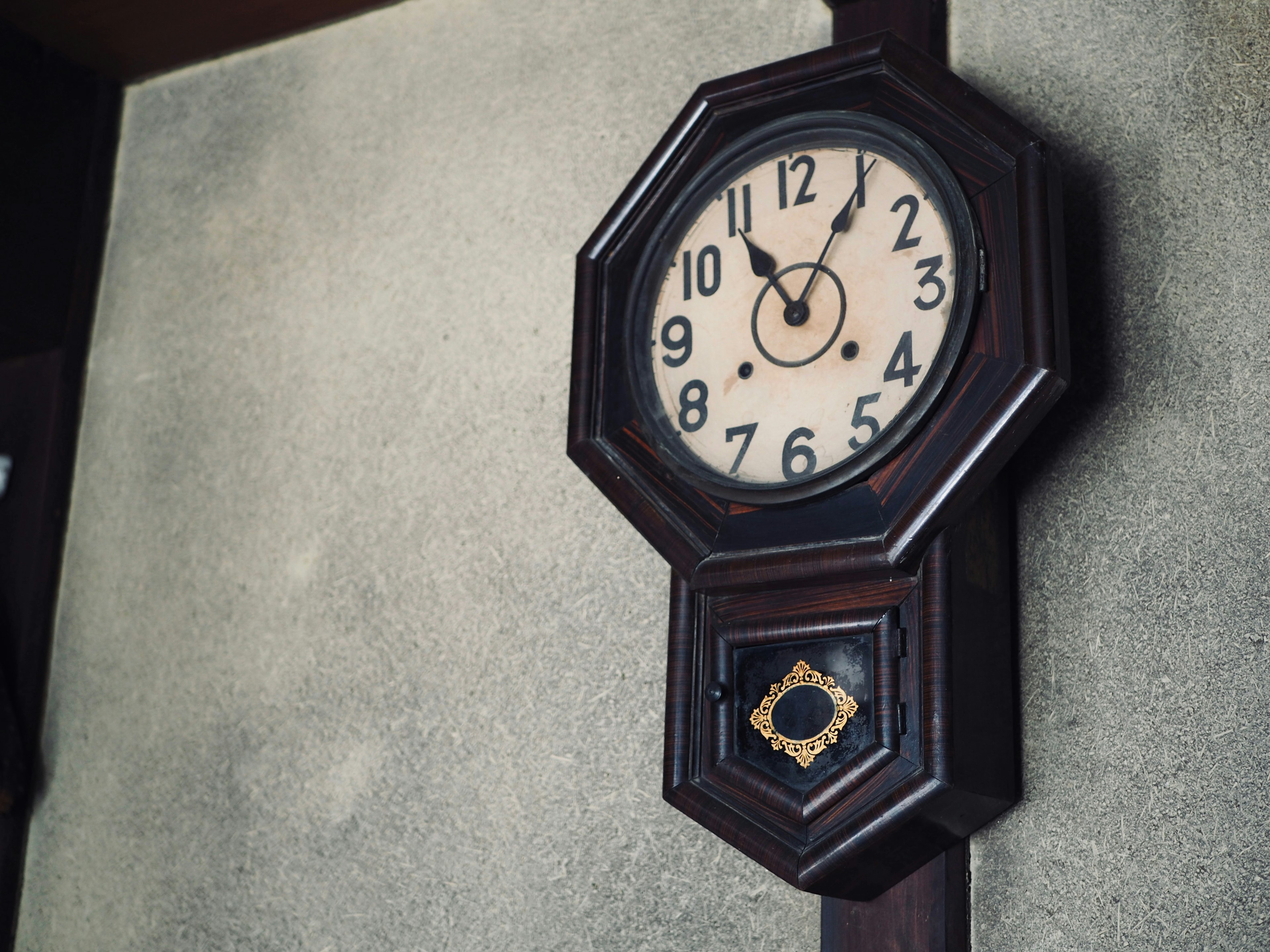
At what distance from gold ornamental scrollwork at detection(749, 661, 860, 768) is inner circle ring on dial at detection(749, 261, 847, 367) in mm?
274

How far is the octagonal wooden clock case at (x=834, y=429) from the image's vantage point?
3.33 feet

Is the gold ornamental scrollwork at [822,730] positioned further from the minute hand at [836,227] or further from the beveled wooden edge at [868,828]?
the minute hand at [836,227]

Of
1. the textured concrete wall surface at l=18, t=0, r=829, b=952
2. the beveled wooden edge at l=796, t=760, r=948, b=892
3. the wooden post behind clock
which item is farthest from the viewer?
the textured concrete wall surface at l=18, t=0, r=829, b=952

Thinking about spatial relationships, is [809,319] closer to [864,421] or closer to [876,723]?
[864,421]

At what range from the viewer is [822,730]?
1.04 meters

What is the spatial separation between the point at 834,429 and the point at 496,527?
576 mm

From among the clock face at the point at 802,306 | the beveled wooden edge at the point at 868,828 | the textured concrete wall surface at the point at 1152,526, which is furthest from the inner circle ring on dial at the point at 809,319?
the beveled wooden edge at the point at 868,828

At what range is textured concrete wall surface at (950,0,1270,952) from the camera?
42.1 inches

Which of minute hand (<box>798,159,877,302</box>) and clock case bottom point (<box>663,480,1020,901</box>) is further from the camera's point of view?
minute hand (<box>798,159,877,302</box>)

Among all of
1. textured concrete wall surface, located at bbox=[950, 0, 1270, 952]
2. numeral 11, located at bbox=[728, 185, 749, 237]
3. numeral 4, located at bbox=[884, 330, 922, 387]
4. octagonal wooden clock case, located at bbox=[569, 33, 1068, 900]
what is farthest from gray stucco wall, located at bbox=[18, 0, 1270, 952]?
numeral 11, located at bbox=[728, 185, 749, 237]

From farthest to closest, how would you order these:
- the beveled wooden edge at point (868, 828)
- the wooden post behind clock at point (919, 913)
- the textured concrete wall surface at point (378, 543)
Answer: the textured concrete wall surface at point (378, 543)
the wooden post behind clock at point (919, 913)
the beveled wooden edge at point (868, 828)

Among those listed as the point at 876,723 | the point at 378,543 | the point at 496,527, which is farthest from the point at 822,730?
the point at 378,543

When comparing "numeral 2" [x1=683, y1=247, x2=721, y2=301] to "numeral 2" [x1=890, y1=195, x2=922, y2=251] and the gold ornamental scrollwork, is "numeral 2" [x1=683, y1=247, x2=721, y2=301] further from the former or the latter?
the gold ornamental scrollwork

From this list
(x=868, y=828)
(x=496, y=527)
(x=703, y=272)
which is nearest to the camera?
(x=868, y=828)
